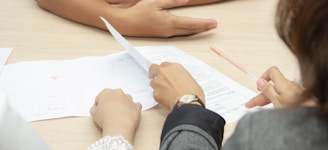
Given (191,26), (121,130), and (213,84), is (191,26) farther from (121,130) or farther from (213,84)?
(121,130)

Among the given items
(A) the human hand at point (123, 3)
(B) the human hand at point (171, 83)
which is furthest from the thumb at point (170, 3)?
(B) the human hand at point (171, 83)

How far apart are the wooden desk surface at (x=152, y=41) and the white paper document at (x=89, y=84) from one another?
0.03 metres

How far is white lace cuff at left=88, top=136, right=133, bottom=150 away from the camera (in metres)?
0.79

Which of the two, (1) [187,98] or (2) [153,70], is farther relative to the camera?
(2) [153,70]

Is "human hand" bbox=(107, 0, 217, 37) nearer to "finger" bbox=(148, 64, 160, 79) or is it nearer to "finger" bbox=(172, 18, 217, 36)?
"finger" bbox=(172, 18, 217, 36)

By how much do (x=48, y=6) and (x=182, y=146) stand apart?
745mm

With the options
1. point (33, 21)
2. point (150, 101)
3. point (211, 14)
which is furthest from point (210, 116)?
point (33, 21)

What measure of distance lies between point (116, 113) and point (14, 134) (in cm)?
31

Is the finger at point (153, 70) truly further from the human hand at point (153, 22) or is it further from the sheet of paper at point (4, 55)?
the sheet of paper at point (4, 55)

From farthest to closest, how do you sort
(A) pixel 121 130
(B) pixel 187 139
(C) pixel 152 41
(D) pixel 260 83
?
(C) pixel 152 41, (D) pixel 260 83, (A) pixel 121 130, (B) pixel 187 139

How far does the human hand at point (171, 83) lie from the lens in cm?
91

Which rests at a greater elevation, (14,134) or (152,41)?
(14,134)

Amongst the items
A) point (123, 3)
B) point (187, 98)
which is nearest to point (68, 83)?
point (187, 98)

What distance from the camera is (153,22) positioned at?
119 cm
